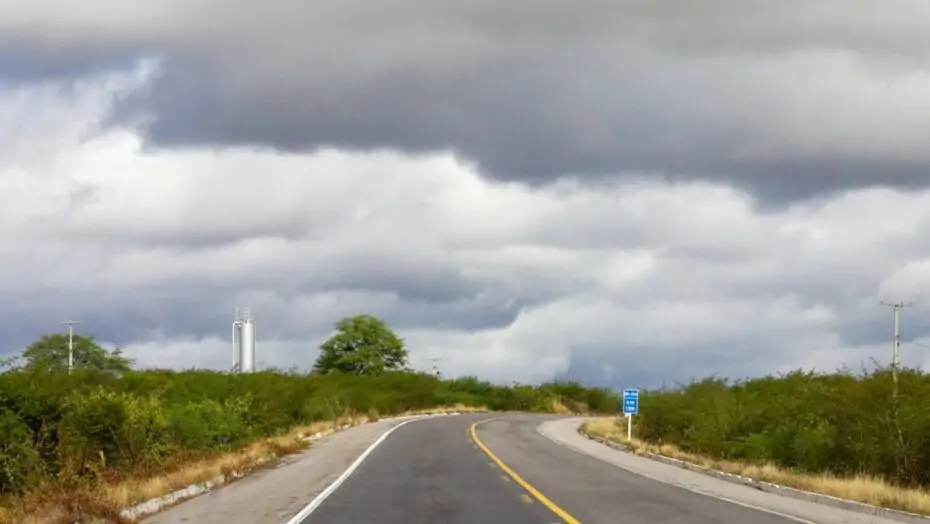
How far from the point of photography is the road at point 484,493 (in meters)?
21.7

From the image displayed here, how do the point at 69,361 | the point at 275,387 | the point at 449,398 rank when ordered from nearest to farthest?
the point at 275,387
the point at 69,361
the point at 449,398

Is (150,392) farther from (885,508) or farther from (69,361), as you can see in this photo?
(69,361)

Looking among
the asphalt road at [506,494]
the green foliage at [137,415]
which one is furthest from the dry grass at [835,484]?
the green foliage at [137,415]

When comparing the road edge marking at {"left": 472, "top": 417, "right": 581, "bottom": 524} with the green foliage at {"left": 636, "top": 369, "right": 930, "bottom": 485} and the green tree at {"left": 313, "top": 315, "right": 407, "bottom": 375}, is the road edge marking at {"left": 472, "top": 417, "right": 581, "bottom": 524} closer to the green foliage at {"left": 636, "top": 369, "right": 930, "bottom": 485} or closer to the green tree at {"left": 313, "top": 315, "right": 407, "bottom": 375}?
the green foliage at {"left": 636, "top": 369, "right": 930, "bottom": 485}

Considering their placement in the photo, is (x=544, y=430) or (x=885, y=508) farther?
(x=544, y=430)

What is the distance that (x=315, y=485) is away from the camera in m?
29.0

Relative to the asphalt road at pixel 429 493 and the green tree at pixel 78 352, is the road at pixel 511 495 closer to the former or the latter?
the asphalt road at pixel 429 493

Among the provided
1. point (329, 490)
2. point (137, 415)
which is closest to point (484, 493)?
point (329, 490)

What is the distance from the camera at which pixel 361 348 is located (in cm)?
13088

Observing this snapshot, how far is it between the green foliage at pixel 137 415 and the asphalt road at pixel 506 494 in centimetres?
619

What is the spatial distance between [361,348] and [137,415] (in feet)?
310

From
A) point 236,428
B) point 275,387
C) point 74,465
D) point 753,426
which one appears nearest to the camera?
point 74,465

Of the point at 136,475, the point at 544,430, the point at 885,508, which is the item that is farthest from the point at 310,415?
the point at 885,508

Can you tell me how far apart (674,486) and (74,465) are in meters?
14.3
